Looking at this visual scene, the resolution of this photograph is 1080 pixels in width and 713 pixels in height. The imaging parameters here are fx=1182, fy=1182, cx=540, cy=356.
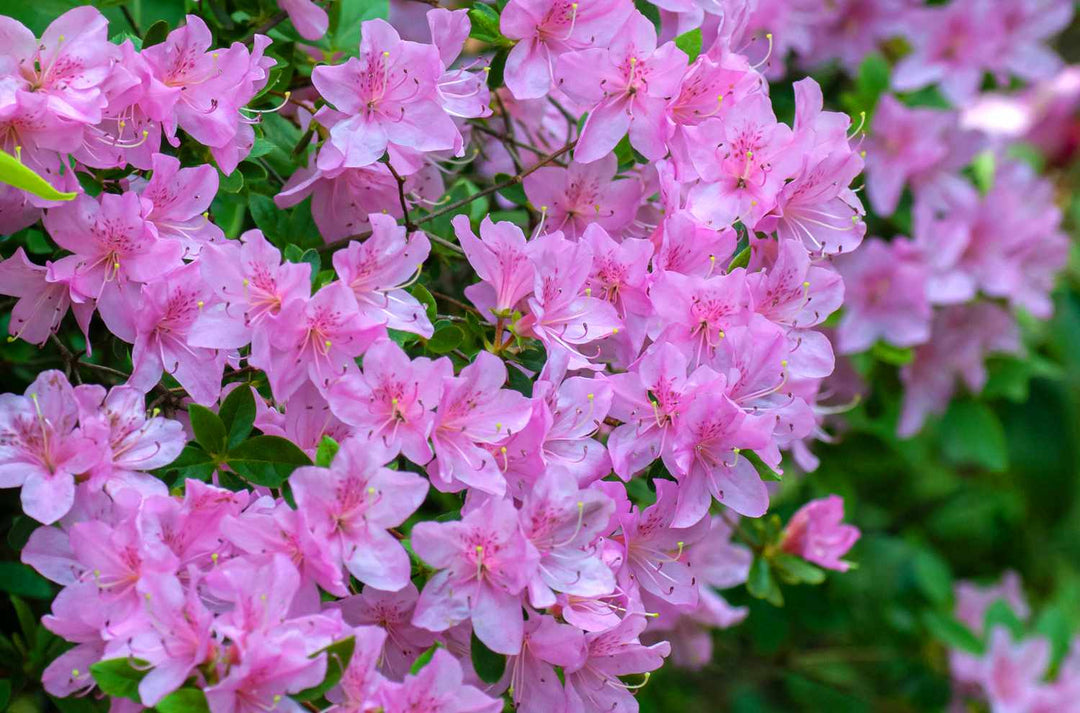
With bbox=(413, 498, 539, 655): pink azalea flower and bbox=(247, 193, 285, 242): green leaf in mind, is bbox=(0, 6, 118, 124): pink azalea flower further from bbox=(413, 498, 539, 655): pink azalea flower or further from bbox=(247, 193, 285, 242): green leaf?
bbox=(413, 498, 539, 655): pink azalea flower

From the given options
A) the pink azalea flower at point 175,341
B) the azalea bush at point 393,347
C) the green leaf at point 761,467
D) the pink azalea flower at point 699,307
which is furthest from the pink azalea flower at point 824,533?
the pink azalea flower at point 175,341

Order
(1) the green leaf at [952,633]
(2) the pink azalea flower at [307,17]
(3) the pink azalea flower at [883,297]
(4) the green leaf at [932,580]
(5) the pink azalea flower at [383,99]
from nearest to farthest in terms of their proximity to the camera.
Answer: (5) the pink azalea flower at [383,99] < (2) the pink azalea flower at [307,17] < (3) the pink azalea flower at [883,297] < (1) the green leaf at [952,633] < (4) the green leaf at [932,580]

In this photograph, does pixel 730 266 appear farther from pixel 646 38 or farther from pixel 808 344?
pixel 646 38

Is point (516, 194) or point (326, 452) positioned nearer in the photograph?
point (326, 452)

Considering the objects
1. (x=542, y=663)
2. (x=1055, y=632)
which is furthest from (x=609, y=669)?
(x=1055, y=632)

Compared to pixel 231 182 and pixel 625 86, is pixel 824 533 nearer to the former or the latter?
pixel 625 86

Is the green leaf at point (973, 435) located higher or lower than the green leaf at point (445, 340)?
lower

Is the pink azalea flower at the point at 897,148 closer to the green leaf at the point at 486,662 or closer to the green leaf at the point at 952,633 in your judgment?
the green leaf at the point at 952,633
